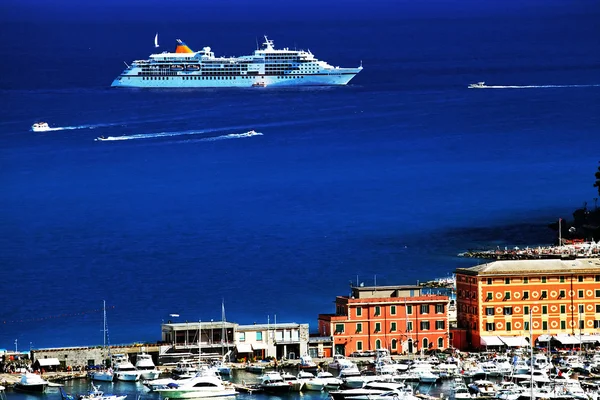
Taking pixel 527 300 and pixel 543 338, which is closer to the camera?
pixel 543 338

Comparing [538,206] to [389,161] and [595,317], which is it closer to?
[389,161]

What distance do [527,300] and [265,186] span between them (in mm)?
39068

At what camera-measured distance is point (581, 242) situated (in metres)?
66.5

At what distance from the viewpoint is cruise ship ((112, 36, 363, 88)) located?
446 ft

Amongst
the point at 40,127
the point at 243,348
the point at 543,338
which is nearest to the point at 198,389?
the point at 243,348

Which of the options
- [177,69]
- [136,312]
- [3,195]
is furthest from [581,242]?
[177,69]

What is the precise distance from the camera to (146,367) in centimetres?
4600

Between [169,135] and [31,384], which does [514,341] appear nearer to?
[31,384]

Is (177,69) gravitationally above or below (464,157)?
above

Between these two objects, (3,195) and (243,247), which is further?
(3,195)

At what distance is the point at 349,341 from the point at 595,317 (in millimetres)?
5803

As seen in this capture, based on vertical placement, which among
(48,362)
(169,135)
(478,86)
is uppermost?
(478,86)

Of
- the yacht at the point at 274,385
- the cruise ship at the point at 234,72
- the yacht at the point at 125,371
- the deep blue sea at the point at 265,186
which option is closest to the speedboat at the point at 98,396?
the yacht at the point at 125,371

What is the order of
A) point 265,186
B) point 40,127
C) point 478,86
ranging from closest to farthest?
point 265,186 < point 40,127 < point 478,86
